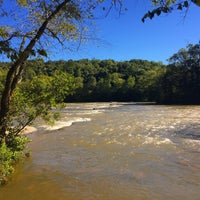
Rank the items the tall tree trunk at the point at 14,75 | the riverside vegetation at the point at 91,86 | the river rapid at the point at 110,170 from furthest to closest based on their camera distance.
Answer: the riverside vegetation at the point at 91,86, the river rapid at the point at 110,170, the tall tree trunk at the point at 14,75

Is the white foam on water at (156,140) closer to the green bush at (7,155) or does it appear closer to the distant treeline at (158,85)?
the green bush at (7,155)

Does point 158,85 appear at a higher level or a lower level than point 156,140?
higher

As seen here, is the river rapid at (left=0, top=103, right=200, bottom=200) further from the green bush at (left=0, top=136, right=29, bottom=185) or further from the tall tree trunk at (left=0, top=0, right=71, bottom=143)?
the tall tree trunk at (left=0, top=0, right=71, bottom=143)

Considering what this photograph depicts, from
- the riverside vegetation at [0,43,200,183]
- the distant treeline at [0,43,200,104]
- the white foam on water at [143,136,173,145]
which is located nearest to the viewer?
the riverside vegetation at [0,43,200,183]

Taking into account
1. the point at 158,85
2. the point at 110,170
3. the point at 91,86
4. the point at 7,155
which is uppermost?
the point at 91,86

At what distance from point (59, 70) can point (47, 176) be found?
3.61 meters

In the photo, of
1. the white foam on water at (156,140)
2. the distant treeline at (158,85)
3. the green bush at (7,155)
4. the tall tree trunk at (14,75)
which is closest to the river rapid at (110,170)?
the white foam on water at (156,140)

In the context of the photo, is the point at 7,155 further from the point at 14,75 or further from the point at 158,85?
the point at 158,85

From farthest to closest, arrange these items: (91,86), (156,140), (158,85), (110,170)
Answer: (91,86) → (158,85) → (156,140) → (110,170)

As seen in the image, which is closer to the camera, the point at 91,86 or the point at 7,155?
the point at 7,155

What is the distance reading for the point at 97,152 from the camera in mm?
12953

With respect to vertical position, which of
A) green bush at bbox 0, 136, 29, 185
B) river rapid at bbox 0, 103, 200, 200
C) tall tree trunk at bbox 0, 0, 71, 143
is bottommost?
river rapid at bbox 0, 103, 200, 200

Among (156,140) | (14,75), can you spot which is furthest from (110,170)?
(156,140)

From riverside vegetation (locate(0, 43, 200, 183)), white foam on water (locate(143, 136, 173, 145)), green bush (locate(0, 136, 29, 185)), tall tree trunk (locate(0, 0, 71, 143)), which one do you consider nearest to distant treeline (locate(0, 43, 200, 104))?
riverside vegetation (locate(0, 43, 200, 183))
